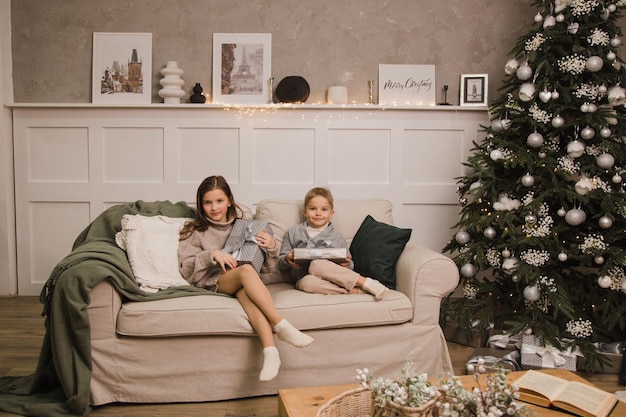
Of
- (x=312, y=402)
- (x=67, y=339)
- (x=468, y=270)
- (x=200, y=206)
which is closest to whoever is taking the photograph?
(x=312, y=402)

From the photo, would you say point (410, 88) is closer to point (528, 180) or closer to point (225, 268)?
point (528, 180)

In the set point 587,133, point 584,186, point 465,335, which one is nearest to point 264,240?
point 465,335

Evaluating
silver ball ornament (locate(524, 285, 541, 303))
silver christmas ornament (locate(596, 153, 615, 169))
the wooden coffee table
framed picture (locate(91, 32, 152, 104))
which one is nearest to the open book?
the wooden coffee table

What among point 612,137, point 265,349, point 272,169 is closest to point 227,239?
point 265,349

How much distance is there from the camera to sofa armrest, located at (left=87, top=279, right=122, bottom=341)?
2443 mm

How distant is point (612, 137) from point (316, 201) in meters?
1.65

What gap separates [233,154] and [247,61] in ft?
2.24

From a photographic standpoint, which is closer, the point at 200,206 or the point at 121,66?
the point at 200,206

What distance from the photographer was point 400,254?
9.73 feet

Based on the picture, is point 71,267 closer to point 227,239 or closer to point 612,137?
point 227,239

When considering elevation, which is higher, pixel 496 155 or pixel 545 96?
pixel 545 96

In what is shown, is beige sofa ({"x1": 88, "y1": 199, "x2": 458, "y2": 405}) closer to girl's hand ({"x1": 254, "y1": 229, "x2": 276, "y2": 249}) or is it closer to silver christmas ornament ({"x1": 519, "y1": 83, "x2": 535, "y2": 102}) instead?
girl's hand ({"x1": 254, "y1": 229, "x2": 276, "y2": 249})

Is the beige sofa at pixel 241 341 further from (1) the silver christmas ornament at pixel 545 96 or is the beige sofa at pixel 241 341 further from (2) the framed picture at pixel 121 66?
(2) the framed picture at pixel 121 66

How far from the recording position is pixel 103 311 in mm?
2457
